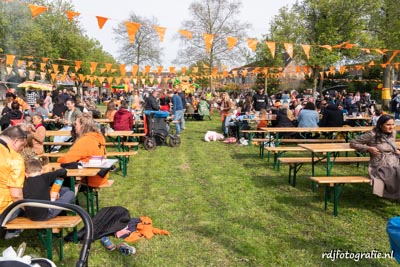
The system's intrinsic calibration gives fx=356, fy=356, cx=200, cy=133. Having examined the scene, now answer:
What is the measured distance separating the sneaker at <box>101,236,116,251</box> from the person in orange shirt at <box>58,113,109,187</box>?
78cm

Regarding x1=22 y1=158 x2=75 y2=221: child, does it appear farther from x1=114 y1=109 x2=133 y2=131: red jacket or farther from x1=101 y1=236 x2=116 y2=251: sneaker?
x1=114 y1=109 x2=133 y2=131: red jacket

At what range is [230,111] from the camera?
11578mm

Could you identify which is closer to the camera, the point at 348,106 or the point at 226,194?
the point at 226,194

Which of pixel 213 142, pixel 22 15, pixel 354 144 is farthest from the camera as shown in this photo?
pixel 22 15

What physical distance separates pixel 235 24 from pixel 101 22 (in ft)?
75.6

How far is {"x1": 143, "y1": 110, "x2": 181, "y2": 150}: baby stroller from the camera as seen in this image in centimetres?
946

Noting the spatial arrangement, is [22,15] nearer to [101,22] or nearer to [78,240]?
[101,22]

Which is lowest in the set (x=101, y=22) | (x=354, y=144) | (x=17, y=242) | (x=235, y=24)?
(x=17, y=242)

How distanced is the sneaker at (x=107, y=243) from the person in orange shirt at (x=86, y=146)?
2.58 ft

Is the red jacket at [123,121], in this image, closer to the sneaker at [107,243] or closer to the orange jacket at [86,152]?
the orange jacket at [86,152]

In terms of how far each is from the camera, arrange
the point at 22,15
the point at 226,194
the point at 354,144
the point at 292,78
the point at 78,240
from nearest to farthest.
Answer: the point at 78,240 → the point at 354,144 → the point at 226,194 → the point at 22,15 → the point at 292,78

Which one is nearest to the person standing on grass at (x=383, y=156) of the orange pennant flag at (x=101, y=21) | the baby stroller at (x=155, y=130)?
the baby stroller at (x=155, y=130)

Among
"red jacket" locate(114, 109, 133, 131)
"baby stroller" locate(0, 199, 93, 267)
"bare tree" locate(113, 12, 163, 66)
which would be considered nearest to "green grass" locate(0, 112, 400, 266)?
"red jacket" locate(114, 109, 133, 131)

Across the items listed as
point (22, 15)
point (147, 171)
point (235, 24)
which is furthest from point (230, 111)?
point (22, 15)
